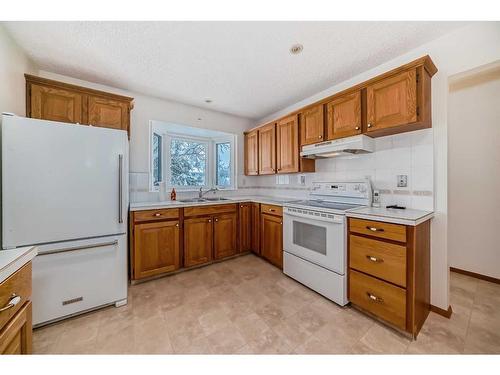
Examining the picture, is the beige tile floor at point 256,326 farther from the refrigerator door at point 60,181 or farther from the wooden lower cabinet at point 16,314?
the refrigerator door at point 60,181

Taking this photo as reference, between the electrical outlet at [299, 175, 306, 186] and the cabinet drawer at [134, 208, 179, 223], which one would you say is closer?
the cabinet drawer at [134, 208, 179, 223]

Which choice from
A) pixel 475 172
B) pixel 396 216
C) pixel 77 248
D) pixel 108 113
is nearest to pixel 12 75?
pixel 108 113

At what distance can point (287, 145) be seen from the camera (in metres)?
2.86

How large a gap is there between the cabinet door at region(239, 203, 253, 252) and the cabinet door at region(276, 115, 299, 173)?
0.79 meters

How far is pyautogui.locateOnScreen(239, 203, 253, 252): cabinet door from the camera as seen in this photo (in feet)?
10.2

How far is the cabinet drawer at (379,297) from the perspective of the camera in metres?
1.50

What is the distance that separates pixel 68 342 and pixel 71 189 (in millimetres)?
1129

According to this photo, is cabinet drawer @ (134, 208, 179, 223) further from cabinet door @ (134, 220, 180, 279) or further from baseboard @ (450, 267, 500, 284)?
baseboard @ (450, 267, 500, 284)

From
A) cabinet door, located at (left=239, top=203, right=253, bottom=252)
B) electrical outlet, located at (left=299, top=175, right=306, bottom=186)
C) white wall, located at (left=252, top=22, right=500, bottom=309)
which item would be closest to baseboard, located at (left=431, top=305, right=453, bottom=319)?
white wall, located at (left=252, top=22, right=500, bottom=309)

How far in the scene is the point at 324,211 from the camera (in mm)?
1976

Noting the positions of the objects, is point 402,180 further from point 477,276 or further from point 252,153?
point 252,153

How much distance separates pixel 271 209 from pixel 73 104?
2530 millimetres
